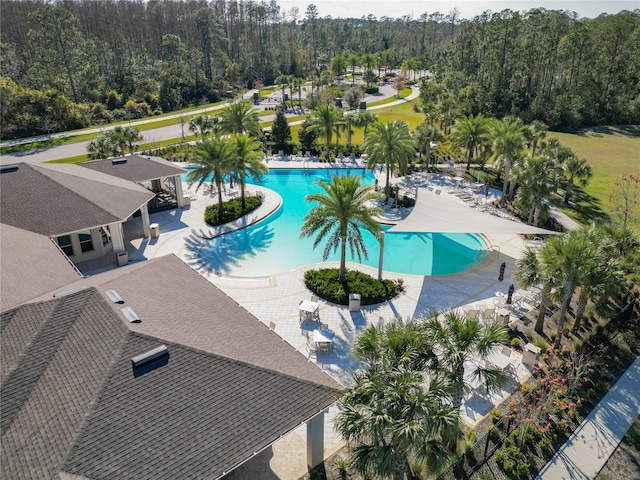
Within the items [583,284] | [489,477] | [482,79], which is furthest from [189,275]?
[482,79]

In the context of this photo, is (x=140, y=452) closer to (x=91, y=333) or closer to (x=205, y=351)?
(x=205, y=351)

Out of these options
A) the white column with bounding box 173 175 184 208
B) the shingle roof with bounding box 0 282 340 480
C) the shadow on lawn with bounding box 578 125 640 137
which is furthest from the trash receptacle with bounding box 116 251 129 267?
the shadow on lawn with bounding box 578 125 640 137

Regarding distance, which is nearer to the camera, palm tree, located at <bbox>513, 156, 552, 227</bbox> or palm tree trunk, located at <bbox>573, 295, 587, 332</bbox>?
palm tree trunk, located at <bbox>573, 295, 587, 332</bbox>

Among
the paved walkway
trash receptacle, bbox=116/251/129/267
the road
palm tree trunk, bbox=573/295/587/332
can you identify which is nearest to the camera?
the paved walkway

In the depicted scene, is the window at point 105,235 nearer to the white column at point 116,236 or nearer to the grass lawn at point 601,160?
the white column at point 116,236

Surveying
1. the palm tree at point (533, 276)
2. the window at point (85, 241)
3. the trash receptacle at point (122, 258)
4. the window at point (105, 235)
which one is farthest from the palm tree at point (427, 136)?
the window at point (85, 241)

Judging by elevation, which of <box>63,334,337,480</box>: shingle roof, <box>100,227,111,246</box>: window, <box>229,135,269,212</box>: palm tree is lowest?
<box>100,227,111,246</box>: window

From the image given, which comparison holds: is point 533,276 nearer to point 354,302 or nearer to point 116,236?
point 354,302

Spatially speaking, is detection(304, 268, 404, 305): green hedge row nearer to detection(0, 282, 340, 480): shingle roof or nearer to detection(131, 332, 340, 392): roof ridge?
detection(0, 282, 340, 480): shingle roof
